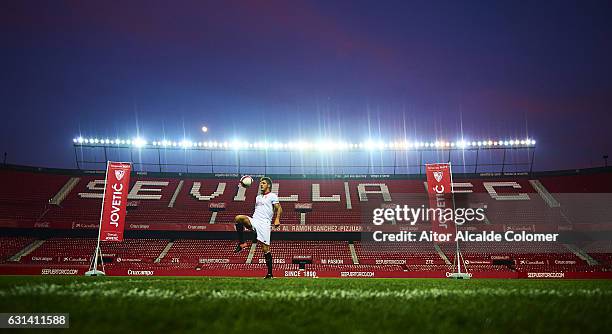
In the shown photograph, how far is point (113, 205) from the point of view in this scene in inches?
795

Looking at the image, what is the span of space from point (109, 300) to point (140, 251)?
3678cm

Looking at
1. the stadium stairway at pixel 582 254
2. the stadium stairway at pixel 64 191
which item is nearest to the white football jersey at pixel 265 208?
the stadium stairway at pixel 582 254

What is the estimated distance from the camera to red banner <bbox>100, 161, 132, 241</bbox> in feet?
65.9

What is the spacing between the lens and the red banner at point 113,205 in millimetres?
20094

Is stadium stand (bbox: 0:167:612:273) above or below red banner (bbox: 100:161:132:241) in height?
below

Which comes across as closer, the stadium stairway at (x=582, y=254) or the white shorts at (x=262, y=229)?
the white shorts at (x=262, y=229)

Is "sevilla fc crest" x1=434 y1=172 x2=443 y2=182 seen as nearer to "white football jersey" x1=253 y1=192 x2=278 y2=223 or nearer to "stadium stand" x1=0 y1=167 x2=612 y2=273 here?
"stadium stand" x1=0 y1=167 x2=612 y2=273

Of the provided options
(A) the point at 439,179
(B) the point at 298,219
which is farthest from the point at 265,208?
(B) the point at 298,219

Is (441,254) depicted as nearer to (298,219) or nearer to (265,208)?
(298,219)

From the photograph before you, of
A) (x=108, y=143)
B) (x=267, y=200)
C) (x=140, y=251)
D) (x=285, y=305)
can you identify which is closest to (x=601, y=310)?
(x=285, y=305)

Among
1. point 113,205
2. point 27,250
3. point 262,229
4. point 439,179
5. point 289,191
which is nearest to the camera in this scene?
point 262,229

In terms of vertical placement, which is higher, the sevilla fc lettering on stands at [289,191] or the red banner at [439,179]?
the red banner at [439,179]

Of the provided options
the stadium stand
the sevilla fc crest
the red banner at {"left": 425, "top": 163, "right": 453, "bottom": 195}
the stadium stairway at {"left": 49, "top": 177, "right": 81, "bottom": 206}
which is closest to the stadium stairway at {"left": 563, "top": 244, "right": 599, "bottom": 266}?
the stadium stand

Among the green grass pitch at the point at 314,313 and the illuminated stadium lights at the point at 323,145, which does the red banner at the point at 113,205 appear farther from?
the illuminated stadium lights at the point at 323,145
